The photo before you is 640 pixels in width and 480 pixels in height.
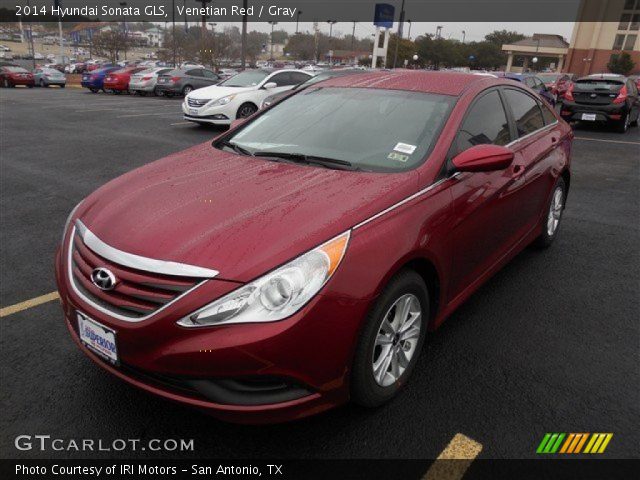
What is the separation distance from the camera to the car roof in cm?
329

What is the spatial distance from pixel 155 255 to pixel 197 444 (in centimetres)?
92

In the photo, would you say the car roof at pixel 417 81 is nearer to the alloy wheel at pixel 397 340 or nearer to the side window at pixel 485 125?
the side window at pixel 485 125

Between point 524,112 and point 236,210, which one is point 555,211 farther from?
point 236,210

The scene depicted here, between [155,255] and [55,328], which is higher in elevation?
[155,255]

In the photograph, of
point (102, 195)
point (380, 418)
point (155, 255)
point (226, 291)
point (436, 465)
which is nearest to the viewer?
point (226, 291)

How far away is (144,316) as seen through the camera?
78.7 inches

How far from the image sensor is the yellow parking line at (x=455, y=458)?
2.16m

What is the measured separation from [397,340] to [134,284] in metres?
1.28

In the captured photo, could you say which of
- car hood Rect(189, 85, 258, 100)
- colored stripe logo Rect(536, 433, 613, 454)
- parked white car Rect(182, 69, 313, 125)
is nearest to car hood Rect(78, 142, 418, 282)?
colored stripe logo Rect(536, 433, 613, 454)

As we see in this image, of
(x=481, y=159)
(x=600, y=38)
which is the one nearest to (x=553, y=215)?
(x=481, y=159)

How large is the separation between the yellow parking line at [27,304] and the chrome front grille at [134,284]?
144 cm

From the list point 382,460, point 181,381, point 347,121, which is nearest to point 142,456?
point 181,381

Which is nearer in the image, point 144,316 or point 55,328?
point 144,316

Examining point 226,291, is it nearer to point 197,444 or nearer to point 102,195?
point 197,444
